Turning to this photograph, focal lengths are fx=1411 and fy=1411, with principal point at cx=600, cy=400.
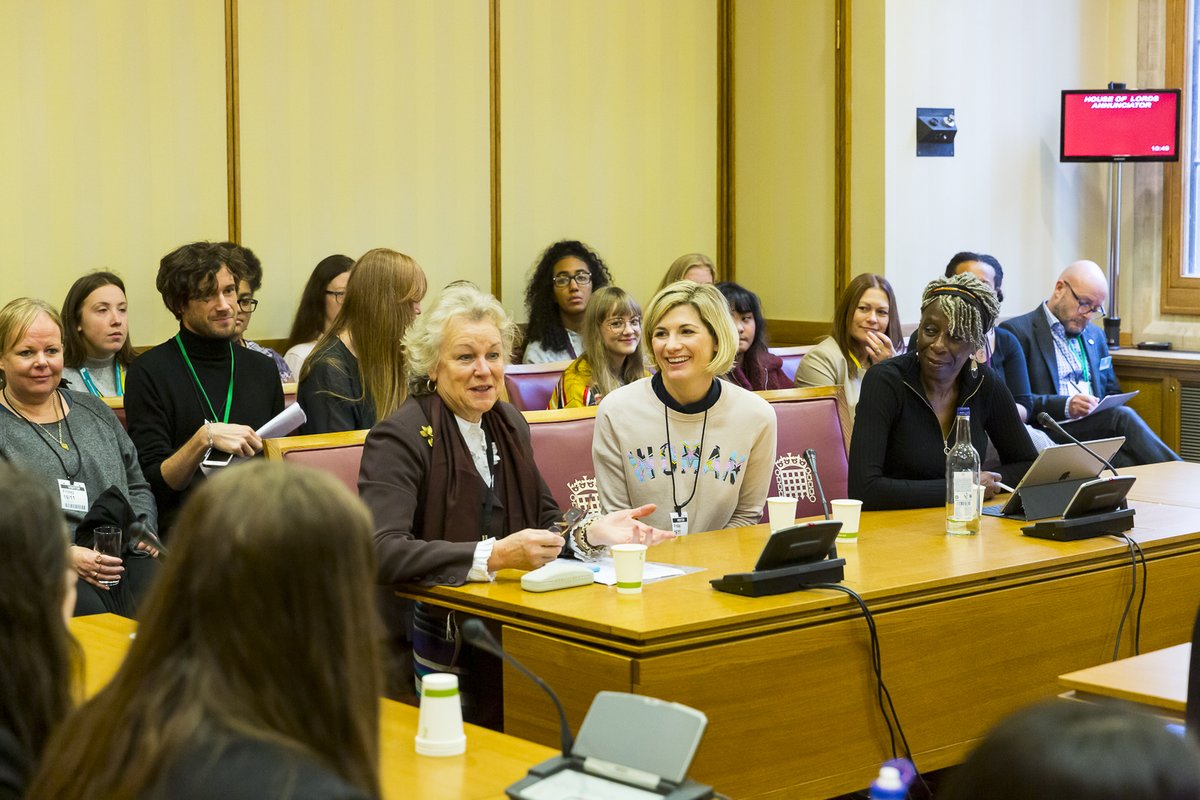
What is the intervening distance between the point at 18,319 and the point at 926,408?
2.58m

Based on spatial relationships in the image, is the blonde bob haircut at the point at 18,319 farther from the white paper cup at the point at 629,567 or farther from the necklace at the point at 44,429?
the white paper cup at the point at 629,567

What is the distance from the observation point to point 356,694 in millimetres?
1260

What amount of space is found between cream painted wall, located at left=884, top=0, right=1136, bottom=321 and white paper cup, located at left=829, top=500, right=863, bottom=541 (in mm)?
3580

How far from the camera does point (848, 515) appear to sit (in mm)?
3436

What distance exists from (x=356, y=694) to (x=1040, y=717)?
630 mm

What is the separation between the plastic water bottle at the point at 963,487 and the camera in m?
3.54

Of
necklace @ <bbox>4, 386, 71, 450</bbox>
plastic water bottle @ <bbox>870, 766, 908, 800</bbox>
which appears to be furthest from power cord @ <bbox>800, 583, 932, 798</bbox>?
necklace @ <bbox>4, 386, 71, 450</bbox>

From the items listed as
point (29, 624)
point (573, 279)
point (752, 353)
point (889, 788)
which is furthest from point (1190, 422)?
point (29, 624)

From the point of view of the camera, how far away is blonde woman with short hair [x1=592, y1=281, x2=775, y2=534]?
3801 mm

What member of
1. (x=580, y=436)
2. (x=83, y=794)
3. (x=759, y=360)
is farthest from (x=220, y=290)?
(x=83, y=794)

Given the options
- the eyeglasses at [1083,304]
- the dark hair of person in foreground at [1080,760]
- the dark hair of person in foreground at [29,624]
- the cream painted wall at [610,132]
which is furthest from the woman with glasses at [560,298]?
the dark hair of person in foreground at [1080,760]

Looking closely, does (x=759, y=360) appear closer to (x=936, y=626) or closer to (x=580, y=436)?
(x=580, y=436)

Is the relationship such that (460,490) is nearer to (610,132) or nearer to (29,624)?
(29,624)

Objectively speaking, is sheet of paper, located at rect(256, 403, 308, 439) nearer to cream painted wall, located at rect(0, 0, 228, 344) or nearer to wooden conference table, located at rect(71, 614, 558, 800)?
wooden conference table, located at rect(71, 614, 558, 800)
